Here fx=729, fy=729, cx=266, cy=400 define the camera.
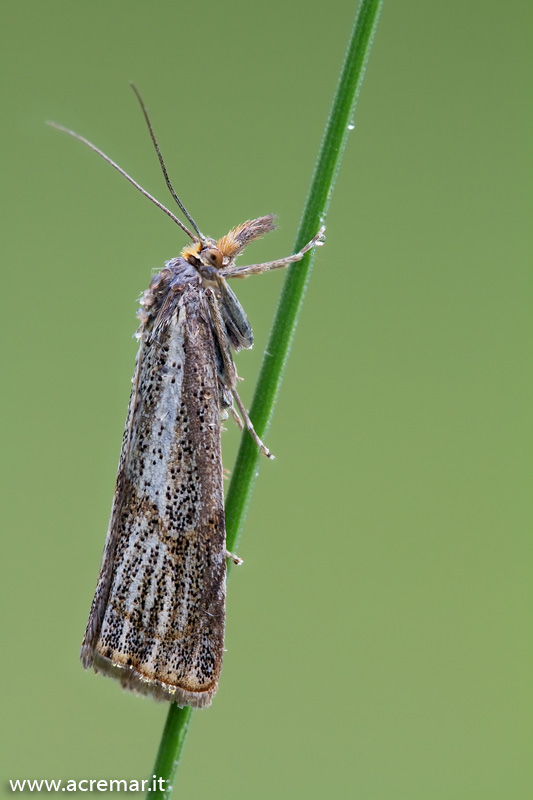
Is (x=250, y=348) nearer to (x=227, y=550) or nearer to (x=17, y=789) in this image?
(x=227, y=550)

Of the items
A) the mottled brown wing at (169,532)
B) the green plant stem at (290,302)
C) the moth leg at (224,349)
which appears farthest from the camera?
the moth leg at (224,349)

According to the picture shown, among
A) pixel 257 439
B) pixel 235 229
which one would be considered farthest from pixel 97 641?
pixel 235 229

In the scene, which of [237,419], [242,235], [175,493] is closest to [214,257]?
[242,235]

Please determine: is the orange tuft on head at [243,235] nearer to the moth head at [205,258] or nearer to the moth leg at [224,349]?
the moth head at [205,258]

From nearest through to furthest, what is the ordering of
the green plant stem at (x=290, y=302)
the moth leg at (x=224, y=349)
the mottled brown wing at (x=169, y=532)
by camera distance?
the green plant stem at (x=290, y=302) < the mottled brown wing at (x=169, y=532) < the moth leg at (x=224, y=349)

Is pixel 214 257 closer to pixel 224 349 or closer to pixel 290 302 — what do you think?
pixel 224 349

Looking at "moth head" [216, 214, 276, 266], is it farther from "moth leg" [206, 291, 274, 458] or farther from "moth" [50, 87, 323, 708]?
"moth leg" [206, 291, 274, 458]

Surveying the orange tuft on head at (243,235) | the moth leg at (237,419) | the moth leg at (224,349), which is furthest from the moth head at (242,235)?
the moth leg at (237,419)

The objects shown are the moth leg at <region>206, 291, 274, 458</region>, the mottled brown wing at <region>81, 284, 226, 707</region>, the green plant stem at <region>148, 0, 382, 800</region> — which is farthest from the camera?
the moth leg at <region>206, 291, 274, 458</region>

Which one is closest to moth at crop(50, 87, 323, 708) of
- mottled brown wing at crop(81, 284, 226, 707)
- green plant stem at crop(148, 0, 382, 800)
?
mottled brown wing at crop(81, 284, 226, 707)

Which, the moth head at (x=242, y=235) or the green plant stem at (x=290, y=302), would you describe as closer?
the green plant stem at (x=290, y=302)
